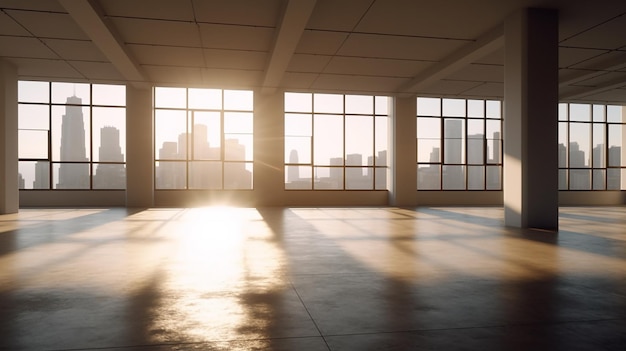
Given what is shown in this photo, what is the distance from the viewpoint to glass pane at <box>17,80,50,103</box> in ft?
51.9

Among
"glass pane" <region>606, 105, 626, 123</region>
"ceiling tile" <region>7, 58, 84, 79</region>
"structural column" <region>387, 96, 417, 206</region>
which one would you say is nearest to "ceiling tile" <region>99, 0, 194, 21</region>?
"ceiling tile" <region>7, 58, 84, 79</region>

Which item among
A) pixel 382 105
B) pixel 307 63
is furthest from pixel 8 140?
pixel 382 105

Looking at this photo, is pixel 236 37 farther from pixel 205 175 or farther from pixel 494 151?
pixel 494 151

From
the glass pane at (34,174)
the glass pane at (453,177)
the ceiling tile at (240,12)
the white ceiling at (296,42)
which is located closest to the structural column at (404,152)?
the white ceiling at (296,42)

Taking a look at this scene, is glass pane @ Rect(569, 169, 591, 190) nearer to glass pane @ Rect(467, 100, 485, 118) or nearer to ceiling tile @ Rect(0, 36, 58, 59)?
glass pane @ Rect(467, 100, 485, 118)

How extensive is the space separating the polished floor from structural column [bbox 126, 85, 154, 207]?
8.02 metres

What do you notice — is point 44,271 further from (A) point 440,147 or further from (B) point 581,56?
(A) point 440,147

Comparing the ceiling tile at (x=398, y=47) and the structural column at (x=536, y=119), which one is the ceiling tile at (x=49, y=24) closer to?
the ceiling tile at (x=398, y=47)

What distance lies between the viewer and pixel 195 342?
2580mm

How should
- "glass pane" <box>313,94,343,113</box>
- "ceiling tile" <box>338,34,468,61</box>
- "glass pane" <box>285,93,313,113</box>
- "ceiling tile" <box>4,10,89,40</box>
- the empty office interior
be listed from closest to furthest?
the empty office interior → "ceiling tile" <box>4,10,89,40</box> → "ceiling tile" <box>338,34,468,61</box> → "glass pane" <box>285,93,313,113</box> → "glass pane" <box>313,94,343,113</box>

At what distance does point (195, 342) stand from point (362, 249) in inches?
155

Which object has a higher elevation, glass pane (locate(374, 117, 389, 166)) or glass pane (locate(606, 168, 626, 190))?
glass pane (locate(374, 117, 389, 166))

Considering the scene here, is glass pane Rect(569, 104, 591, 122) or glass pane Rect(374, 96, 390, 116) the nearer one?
glass pane Rect(374, 96, 390, 116)

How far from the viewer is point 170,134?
16281 millimetres
